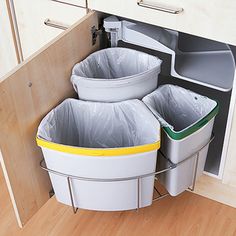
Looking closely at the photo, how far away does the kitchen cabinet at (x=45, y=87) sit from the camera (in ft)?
3.55

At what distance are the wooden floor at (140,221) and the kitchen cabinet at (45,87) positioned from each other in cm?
9

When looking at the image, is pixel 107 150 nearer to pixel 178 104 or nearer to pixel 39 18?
pixel 178 104

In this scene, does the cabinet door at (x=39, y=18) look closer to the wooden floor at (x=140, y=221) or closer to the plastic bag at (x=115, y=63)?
the plastic bag at (x=115, y=63)

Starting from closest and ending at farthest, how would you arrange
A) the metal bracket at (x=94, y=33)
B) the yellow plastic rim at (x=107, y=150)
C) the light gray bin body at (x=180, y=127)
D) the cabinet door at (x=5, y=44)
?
the yellow plastic rim at (x=107, y=150) < the light gray bin body at (x=180, y=127) < the metal bracket at (x=94, y=33) < the cabinet door at (x=5, y=44)

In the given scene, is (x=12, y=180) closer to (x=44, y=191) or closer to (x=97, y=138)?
(x=44, y=191)

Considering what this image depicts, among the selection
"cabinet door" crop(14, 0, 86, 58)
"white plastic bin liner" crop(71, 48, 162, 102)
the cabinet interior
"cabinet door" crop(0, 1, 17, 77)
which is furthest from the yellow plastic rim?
"cabinet door" crop(0, 1, 17, 77)

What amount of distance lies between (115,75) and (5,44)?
399 millimetres

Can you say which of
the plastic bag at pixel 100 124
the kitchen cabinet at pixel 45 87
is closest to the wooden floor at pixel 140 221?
the kitchen cabinet at pixel 45 87

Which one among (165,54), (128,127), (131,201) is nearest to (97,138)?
(128,127)

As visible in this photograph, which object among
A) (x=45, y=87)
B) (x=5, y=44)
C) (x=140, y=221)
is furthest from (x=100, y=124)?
(x=5, y=44)

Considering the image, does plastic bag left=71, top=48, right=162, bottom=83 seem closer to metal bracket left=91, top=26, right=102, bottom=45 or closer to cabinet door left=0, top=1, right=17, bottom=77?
metal bracket left=91, top=26, right=102, bottom=45

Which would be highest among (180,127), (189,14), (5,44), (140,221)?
(189,14)

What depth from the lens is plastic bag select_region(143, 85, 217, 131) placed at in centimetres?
126

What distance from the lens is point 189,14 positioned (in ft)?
3.76
